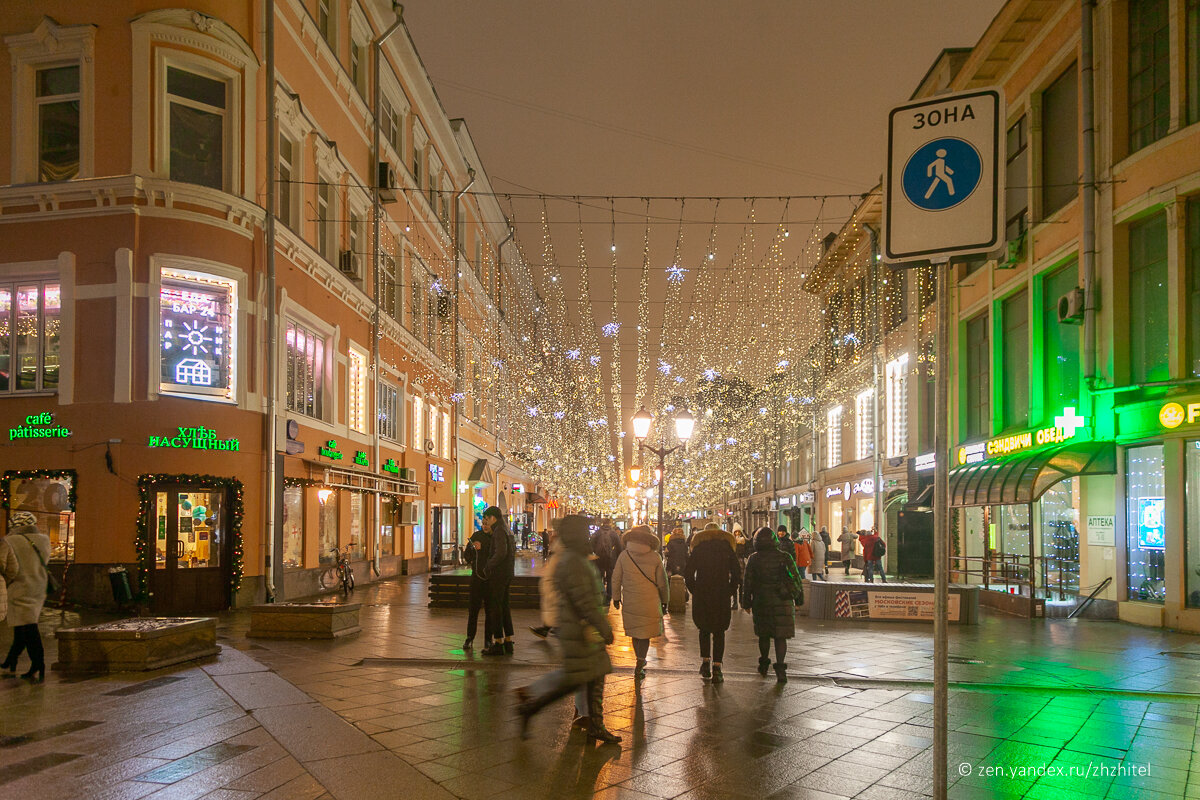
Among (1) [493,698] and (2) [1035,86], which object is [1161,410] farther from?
(1) [493,698]

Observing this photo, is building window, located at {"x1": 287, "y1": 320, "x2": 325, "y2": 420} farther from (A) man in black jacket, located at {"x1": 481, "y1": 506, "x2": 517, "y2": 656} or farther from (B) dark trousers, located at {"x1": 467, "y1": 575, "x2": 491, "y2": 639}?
(A) man in black jacket, located at {"x1": 481, "y1": 506, "x2": 517, "y2": 656}

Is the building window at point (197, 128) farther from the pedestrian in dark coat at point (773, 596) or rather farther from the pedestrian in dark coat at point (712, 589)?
the pedestrian in dark coat at point (773, 596)

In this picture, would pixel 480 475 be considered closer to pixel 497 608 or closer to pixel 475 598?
pixel 475 598

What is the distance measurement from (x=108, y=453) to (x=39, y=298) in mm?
3551

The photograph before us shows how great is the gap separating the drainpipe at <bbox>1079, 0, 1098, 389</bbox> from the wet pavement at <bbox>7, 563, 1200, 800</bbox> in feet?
23.7

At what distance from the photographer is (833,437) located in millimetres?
44281

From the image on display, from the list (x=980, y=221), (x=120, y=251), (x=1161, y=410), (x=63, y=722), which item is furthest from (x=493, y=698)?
(x=1161, y=410)

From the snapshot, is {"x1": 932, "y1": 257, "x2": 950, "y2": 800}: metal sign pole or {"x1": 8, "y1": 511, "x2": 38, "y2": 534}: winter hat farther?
{"x1": 8, "y1": 511, "x2": 38, "y2": 534}: winter hat

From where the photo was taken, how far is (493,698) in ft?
28.5

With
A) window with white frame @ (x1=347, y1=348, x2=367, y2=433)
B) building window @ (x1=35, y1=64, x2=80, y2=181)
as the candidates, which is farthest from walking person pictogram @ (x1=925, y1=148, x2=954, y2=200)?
window with white frame @ (x1=347, y1=348, x2=367, y2=433)

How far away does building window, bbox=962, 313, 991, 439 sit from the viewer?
25.1 metres

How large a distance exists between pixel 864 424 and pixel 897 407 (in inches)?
180

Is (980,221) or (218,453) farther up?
(980,221)

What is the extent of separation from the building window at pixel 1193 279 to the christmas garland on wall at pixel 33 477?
65.4ft
